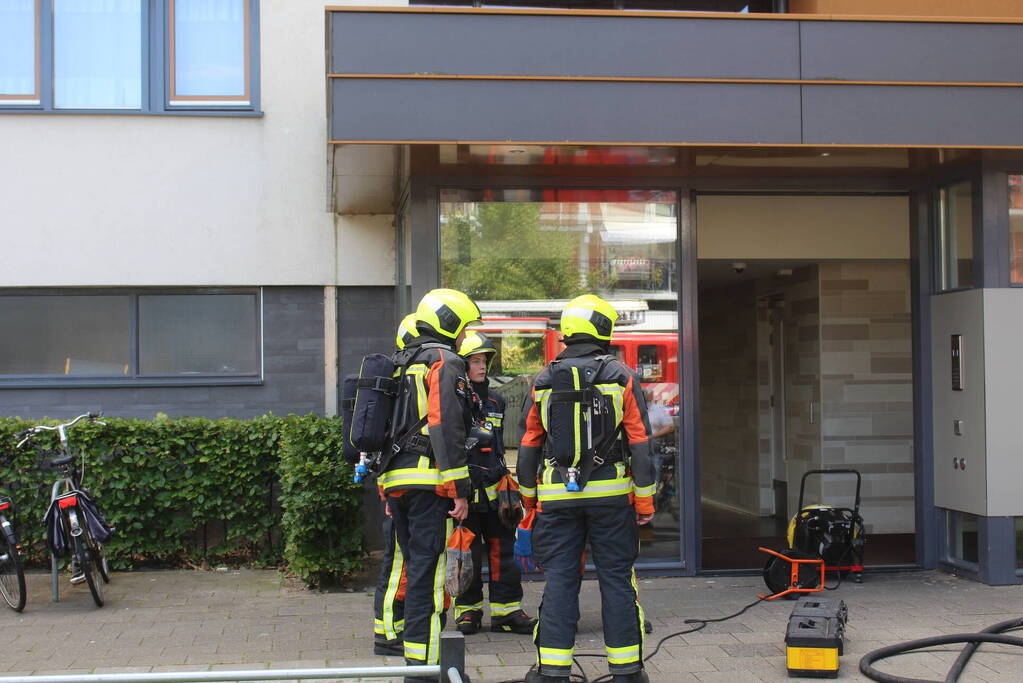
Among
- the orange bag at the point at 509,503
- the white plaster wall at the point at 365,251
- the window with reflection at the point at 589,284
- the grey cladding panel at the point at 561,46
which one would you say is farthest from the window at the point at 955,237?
the white plaster wall at the point at 365,251

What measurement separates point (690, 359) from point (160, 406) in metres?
4.71

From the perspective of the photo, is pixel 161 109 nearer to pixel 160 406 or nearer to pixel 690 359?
pixel 160 406

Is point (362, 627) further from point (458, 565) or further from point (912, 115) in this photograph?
point (912, 115)

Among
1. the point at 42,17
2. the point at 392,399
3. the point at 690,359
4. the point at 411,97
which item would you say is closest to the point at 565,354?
the point at 392,399

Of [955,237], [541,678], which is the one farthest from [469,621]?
[955,237]

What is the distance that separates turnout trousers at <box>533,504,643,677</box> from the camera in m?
5.41

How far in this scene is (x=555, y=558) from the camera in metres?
5.53

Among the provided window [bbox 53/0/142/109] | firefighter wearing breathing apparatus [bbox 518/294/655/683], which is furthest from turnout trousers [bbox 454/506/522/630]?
window [bbox 53/0/142/109]

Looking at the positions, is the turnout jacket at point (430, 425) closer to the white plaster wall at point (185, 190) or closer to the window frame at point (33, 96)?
the white plaster wall at point (185, 190)

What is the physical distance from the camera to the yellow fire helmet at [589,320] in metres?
5.70

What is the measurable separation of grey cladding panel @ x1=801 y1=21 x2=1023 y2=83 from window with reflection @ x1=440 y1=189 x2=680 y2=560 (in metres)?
1.59

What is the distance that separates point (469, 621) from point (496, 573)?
34 centimetres

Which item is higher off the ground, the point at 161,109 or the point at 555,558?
the point at 161,109

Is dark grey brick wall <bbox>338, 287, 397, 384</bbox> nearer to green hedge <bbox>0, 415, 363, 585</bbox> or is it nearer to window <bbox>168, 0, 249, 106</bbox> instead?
green hedge <bbox>0, 415, 363, 585</bbox>
